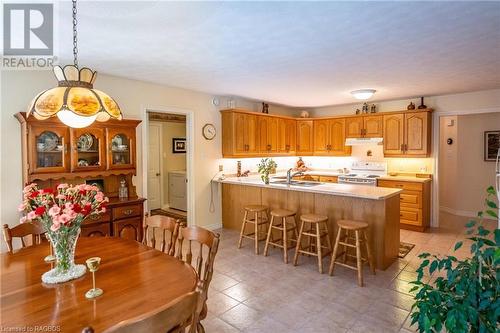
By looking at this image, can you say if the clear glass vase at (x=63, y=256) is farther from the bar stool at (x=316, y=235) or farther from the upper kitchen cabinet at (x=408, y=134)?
the upper kitchen cabinet at (x=408, y=134)

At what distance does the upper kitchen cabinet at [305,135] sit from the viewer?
6816 millimetres

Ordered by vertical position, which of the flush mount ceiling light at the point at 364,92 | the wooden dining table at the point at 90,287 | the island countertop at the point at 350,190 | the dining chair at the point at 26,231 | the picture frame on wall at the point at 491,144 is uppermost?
the flush mount ceiling light at the point at 364,92

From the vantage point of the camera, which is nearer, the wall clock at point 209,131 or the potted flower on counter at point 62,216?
the potted flower on counter at point 62,216

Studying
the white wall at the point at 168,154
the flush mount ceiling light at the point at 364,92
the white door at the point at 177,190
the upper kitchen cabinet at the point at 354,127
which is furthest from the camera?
the white wall at the point at 168,154

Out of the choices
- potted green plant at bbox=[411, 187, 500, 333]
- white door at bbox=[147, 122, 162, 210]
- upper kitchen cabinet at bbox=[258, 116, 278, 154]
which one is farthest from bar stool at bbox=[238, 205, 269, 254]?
white door at bbox=[147, 122, 162, 210]

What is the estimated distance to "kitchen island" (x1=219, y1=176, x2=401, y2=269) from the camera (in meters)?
3.50

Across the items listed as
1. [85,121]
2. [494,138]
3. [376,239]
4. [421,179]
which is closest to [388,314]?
[376,239]

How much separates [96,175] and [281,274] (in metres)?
2.52

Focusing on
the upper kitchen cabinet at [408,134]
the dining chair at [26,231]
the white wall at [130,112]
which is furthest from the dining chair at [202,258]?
the upper kitchen cabinet at [408,134]

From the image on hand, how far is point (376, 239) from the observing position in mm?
3537

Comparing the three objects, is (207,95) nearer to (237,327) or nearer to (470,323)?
(237,327)

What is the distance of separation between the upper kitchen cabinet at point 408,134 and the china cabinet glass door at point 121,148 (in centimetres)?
467

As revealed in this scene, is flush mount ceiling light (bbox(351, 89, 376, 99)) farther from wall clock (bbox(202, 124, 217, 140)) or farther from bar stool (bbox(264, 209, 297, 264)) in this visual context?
wall clock (bbox(202, 124, 217, 140))

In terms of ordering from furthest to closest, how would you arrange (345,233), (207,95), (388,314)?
1. (207,95)
2. (345,233)
3. (388,314)
